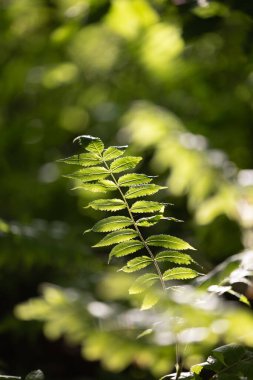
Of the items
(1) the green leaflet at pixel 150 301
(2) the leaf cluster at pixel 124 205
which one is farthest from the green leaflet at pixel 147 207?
(1) the green leaflet at pixel 150 301

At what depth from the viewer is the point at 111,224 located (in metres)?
0.79

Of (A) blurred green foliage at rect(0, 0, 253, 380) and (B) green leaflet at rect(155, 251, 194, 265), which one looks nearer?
(B) green leaflet at rect(155, 251, 194, 265)

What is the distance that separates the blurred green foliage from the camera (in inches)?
54.1

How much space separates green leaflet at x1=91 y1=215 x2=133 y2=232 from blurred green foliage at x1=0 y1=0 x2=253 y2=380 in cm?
22

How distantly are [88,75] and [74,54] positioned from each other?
166mm

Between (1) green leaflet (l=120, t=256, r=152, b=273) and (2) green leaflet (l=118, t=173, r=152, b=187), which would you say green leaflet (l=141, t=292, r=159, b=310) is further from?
(2) green leaflet (l=118, t=173, r=152, b=187)

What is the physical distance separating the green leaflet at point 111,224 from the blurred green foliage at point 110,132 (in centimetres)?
22

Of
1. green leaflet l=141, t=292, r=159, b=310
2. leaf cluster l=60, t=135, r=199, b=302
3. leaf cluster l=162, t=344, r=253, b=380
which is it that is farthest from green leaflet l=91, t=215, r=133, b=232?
leaf cluster l=162, t=344, r=253, b=380

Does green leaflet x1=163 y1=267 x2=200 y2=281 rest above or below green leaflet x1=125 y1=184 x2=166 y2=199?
below

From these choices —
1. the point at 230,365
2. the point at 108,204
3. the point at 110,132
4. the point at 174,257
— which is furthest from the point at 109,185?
the point at 110,132

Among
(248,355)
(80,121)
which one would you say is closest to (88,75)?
(80,121)

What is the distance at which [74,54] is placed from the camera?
3.59 metres

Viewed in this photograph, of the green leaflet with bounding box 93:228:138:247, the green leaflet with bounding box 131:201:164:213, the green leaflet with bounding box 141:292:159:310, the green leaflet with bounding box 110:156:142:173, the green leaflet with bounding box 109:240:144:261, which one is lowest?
the green leaflet with bounding box 141:292:159:310

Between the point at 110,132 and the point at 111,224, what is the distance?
2.18 metres
